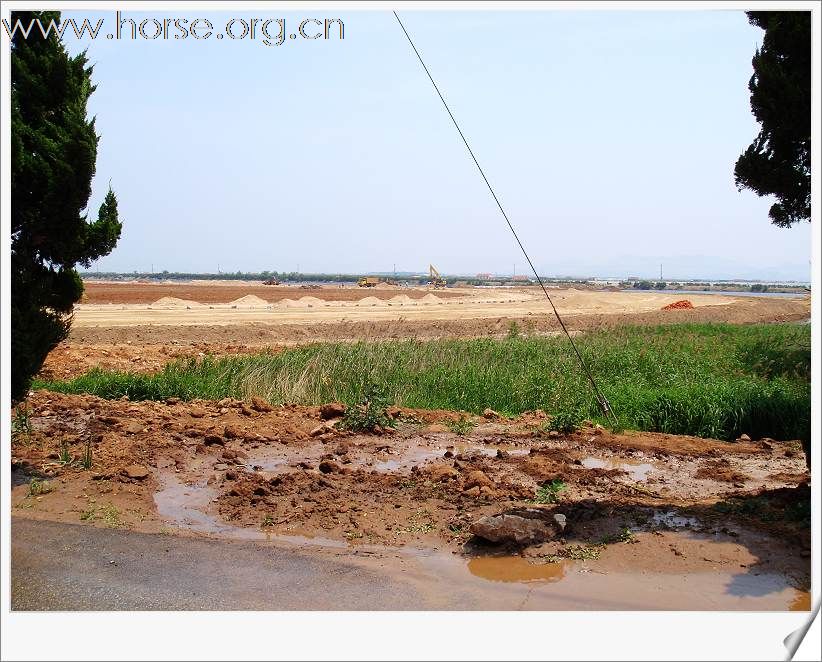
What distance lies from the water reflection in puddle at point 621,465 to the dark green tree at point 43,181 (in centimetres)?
556

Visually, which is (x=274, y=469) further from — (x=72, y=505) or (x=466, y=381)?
(x=466, y=381)

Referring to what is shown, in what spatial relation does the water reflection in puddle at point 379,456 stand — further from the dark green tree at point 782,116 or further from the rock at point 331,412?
the dark green tree at point 782,116

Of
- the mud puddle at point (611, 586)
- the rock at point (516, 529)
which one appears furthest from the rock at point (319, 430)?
the mud puddle at point (611, 586)

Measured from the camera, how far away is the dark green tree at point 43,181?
6707mm

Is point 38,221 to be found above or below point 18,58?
below

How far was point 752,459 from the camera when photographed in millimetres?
8500

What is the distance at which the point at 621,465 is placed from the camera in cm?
829

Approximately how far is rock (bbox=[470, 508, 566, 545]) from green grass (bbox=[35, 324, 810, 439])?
12.8ft

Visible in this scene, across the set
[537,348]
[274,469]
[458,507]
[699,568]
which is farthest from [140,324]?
[699,568]

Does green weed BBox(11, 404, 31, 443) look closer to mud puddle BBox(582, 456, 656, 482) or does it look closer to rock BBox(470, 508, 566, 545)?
rock BBox(470, 508, 566, 545)

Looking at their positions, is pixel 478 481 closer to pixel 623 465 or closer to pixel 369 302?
pixel 623 465

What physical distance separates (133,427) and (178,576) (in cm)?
419

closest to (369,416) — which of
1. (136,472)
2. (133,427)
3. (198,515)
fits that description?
(133,427)

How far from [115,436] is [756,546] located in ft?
21.4
